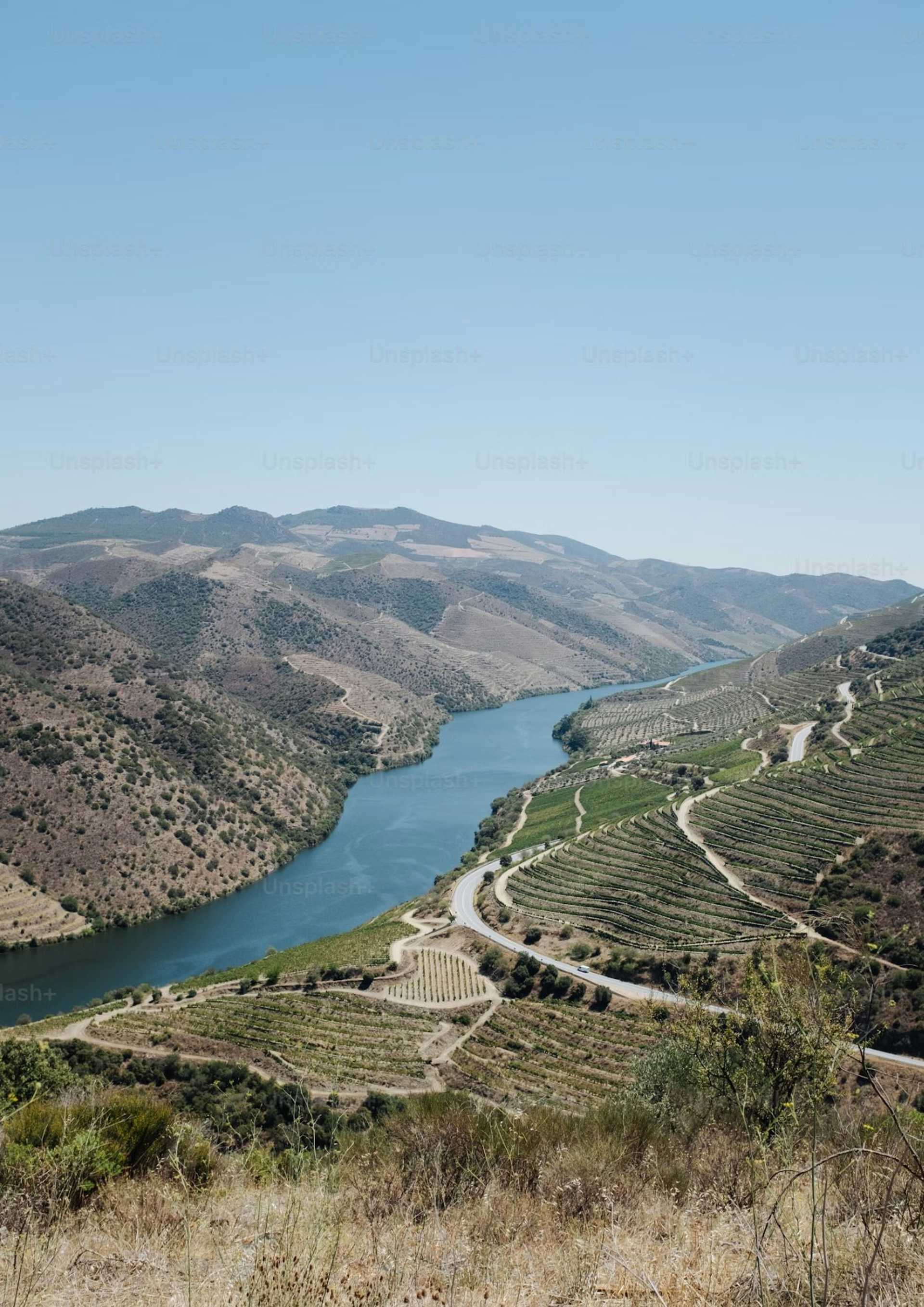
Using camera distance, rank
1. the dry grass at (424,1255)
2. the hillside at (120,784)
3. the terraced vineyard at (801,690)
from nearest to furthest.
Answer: the dry grass at (424,1255) → the hillside at (120,784) → the terraced vineyard at (801,690)

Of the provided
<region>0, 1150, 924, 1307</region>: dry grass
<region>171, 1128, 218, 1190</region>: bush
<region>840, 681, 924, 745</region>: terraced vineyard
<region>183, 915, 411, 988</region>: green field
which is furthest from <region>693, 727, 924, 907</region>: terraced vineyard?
<region>0, 1150, 924, 1307</region>: dry grass

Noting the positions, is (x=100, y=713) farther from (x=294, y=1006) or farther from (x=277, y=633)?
(x=277, y=633)

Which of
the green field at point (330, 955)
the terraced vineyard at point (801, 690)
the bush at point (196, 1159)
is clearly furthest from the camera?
the terraced vineyard at point (801, 690)

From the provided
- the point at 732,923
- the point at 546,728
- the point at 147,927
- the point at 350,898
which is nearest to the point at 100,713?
the point at 147,927

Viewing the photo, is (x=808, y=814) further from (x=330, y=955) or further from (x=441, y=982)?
(x=330, y=955)

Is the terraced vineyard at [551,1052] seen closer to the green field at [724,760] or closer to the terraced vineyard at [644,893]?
the terraced vineyard at [644,893]

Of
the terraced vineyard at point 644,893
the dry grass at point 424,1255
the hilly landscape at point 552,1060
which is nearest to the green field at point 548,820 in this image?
the hilly landscape at point 552,1060

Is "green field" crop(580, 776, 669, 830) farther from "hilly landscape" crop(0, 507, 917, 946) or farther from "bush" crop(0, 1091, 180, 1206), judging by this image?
"bush" crop(0, 1091, 180, 1206)
